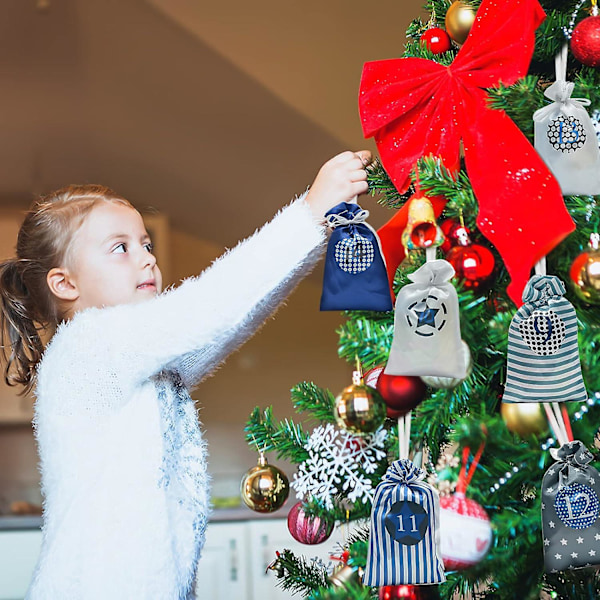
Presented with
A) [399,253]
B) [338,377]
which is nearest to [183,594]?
[399,253]

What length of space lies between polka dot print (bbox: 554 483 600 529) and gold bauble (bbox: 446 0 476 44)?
0.44 metres

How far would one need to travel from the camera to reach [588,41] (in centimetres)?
67

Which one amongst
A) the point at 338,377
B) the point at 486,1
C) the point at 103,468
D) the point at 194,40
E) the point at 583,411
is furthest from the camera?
the point at 338,377

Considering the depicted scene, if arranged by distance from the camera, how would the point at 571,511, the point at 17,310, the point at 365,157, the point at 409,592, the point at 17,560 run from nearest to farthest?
the point at 571,511
the point at 409,592
the point at 365,157
the point at 17,310
the point at 17,560

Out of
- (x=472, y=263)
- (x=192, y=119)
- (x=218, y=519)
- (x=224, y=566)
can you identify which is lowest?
(x=224, y=566)

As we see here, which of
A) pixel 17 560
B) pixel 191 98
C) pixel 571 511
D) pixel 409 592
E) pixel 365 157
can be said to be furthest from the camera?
pixel 191 98

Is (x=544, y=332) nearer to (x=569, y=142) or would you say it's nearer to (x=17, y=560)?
(x=569, y=142)

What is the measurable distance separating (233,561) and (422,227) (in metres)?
1.83

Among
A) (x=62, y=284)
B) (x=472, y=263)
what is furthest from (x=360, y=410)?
(x=62, y=284)

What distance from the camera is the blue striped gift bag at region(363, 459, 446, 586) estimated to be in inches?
24.7

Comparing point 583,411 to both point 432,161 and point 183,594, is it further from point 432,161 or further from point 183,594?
point 183,594

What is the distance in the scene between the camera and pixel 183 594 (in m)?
0.88

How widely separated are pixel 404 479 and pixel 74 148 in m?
2.38

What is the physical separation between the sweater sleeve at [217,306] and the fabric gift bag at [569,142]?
245 millimetres
